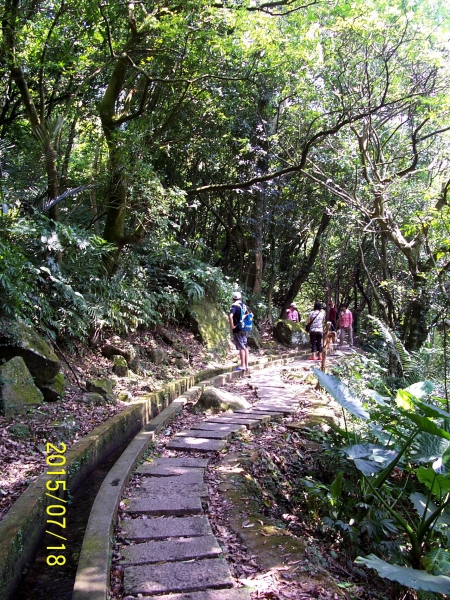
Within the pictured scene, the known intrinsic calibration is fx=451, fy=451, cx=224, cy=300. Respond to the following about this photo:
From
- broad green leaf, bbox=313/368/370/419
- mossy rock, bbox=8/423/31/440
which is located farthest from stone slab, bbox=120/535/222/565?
mossy rock, bbox=8/423/31/440

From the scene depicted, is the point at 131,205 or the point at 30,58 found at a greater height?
the point at 30,58

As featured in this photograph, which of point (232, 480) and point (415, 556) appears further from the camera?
point (232, 480)

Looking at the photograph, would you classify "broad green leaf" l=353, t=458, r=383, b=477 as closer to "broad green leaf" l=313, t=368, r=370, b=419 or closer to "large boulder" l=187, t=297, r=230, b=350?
"broad green leaf" l=313, t=368, r=370, b=419

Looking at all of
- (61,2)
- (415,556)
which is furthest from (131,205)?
(415,556)

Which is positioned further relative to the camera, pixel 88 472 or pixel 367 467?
pixel 88 472

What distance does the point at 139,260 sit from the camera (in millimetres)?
10766

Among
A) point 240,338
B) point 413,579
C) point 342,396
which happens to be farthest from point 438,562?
point 240,338

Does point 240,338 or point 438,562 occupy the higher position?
point 240,338

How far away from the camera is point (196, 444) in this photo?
5.33 metres

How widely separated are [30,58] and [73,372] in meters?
7.19

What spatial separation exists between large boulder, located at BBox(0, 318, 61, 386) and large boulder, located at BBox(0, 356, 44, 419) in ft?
0.51

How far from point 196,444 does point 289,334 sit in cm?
1178

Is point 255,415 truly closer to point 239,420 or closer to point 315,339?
point 239,420

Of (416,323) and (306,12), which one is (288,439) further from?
(306,12)
